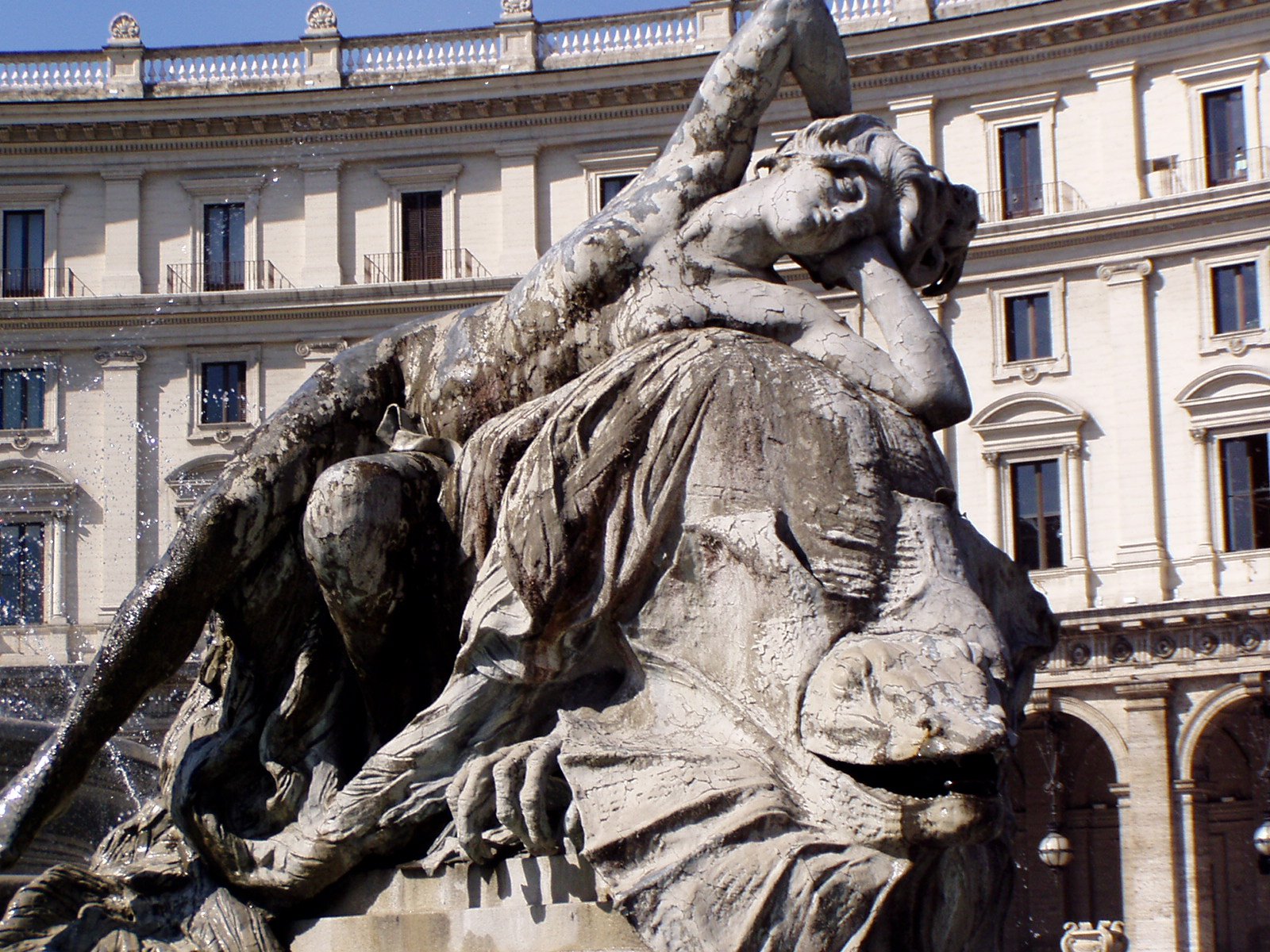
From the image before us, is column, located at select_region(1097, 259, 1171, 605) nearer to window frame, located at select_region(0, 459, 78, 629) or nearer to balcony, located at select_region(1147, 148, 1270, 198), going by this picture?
balcony, located at select_region(1147, 148, 1270, 198)

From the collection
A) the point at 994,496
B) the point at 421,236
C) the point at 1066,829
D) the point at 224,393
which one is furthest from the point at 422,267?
the point at 1066,829

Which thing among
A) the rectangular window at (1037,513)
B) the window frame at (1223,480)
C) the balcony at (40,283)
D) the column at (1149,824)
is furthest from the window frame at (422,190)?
the column at (1149,824)

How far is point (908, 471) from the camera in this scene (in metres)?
3.33

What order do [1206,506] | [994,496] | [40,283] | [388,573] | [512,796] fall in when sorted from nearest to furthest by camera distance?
1. [512,796]
2. [388,573]
3. [1206,506]
4. [994,496]
5. [40,283]

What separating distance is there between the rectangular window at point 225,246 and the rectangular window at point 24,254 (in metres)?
2.93

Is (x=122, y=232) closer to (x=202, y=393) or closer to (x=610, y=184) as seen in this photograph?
(x=202, y=393)

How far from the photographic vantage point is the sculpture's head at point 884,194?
3.80 m

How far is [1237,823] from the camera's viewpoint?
29.9 metres

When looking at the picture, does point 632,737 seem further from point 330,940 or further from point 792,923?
point 330,940

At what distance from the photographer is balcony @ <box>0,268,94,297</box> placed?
108ft

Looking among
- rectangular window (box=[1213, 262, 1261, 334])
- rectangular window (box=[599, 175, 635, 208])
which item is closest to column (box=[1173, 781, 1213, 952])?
rectangular window (box=[1213, 262, 1261, 334])

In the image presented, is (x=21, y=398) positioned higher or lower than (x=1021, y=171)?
lower

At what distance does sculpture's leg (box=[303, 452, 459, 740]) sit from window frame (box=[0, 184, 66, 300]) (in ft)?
102

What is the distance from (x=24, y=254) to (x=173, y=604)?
31.3 meters
